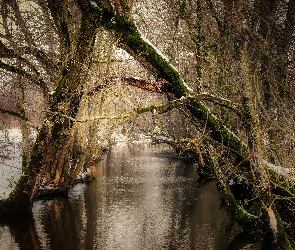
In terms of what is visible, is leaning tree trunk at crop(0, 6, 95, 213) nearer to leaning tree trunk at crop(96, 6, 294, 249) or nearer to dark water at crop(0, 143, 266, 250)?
dark water at crop(0, 143, 266, 250)

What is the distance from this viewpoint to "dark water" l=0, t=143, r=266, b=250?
11.8 metres

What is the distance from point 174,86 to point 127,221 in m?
6.17

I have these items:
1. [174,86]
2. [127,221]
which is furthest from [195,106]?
[127,221]

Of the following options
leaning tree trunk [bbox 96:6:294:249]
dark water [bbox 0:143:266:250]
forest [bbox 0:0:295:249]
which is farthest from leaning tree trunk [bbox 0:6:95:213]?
leaning tree trunk [bbox 96:6:294:249]

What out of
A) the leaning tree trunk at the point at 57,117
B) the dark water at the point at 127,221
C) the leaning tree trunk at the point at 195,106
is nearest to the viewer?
the leaning tree trunk at the point at 195,106

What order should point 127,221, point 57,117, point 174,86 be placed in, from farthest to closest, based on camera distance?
point 127,221 → point 57,117 → point 174,86

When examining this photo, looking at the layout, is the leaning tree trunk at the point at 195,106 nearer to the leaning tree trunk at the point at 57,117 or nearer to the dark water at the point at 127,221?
the leaning tree trunk at the point at 57,117

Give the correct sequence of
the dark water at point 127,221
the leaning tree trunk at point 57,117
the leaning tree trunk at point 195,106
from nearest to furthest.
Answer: the leaning tree trunk at point 195,106
the dark water at point 127,221
the leaning tree trunk at point 57,117

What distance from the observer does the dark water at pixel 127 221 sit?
1178 centimetres

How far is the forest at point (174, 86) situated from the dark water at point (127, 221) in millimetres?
1029

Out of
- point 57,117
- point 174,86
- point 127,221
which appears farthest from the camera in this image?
point 127,221

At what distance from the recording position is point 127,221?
1395 cm

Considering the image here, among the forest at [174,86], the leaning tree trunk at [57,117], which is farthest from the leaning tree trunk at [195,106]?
the leaning tree trunk at [57,117]

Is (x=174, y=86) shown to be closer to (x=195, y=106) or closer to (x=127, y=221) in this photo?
(x=195, y=106)
